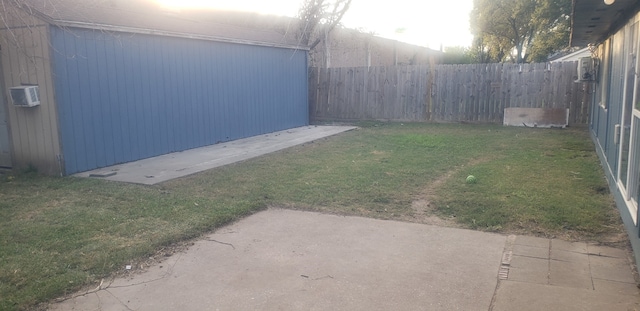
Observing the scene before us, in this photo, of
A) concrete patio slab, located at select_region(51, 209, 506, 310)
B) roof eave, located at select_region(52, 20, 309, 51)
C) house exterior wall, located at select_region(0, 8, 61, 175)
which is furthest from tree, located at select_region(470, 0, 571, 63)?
house exterior wall, located at select_region(0, 8, 61, 175)

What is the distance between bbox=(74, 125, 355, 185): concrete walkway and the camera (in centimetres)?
764

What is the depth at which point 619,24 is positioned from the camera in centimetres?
695

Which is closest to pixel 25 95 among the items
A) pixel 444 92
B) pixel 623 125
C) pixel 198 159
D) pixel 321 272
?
pixel 198 159

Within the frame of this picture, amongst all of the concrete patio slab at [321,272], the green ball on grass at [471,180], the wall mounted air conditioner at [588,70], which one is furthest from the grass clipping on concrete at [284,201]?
the wall mounted air conditioner at [588,70]

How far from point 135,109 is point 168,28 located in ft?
6.09

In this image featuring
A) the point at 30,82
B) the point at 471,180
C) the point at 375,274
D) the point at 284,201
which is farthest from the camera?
the point at 30,82

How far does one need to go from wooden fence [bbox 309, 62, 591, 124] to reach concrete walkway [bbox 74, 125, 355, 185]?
3.30 meters

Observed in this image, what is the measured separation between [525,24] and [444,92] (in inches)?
585

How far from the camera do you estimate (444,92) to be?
48.9 feet

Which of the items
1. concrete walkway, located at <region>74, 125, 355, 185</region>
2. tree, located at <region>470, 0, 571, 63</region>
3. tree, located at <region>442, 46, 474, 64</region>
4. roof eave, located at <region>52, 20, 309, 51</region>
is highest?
tree, located at <region>470, 0, 571, 63</region>

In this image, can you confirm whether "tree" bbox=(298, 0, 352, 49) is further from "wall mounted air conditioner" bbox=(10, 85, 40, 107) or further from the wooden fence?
"wall mounted air conditioner" bbox=(10, 85, 40, 107)

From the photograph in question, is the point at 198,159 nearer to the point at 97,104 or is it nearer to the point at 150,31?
the point at 97,104

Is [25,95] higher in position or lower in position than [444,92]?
higher

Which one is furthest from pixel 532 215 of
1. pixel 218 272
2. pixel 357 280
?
pixel 218 272
